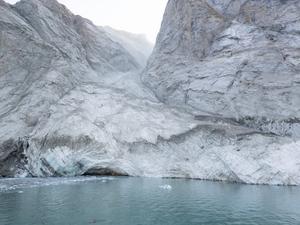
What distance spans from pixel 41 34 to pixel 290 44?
1814 inches

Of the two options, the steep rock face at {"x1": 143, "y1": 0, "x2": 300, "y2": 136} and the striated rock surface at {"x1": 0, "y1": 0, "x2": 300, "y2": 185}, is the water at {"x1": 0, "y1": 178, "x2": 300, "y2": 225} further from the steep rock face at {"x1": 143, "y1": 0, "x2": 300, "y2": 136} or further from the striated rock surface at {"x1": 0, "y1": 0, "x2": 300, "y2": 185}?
the steep rock face at {"x1": 143, "y1": 0, "x2": 300, "y2": 136}

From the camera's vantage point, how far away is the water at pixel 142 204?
79.7 feet

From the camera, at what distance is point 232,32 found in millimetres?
67188

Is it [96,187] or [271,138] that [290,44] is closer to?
[271,138]

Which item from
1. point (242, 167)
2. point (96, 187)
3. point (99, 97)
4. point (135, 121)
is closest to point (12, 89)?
point (99, 97)

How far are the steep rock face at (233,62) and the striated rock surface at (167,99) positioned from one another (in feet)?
0.62

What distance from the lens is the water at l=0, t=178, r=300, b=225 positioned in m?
24.3

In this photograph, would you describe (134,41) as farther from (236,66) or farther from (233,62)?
(236,66)

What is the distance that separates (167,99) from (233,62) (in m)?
13.7

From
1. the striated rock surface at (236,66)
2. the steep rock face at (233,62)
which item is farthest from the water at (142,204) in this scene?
the steep rock face at (233,62)

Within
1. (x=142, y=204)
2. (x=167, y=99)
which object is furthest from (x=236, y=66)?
(x=142, y=204)

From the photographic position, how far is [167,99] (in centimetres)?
6856

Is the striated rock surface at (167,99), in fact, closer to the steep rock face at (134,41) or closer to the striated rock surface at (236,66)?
the striated rock surface at (236,66)

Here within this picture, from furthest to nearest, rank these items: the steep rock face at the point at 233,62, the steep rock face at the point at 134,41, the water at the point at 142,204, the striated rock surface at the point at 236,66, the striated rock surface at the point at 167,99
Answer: the steep rock face at the point at 134,41 → the steep rock face at the point at 233,62 → the striated rock surface at the point at 236,66 → the striated rock surface at the point at 167,99 → the water at the point at 142,204
